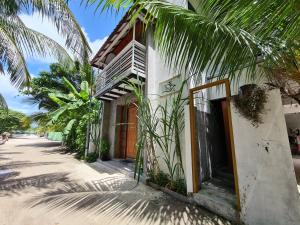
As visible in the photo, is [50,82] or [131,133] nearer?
[131,133]

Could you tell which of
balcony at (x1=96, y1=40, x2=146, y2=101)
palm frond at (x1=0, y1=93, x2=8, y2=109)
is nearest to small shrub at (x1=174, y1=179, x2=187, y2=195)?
balcony at (x1=96, y1=40, x2=146, y2=101)

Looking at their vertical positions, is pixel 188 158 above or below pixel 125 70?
below

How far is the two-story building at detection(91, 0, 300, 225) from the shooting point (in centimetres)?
264

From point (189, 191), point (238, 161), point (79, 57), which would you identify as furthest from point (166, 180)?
point (79, 57)

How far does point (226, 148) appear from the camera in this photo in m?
5.75

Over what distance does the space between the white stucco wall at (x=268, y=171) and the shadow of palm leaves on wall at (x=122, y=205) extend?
717mm

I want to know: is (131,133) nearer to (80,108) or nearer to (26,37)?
(80,108)

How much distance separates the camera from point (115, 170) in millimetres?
6738

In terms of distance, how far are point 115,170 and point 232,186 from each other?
449 centimetres

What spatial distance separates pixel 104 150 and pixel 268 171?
724cm

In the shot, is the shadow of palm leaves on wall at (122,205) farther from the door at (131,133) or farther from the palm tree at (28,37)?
the palm tree at (28,37)

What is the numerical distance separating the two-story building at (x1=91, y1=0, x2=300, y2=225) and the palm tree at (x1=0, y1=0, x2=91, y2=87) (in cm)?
201

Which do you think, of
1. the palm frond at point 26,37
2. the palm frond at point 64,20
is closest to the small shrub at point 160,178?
the palm frond at point 64,20

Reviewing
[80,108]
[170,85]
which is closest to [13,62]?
[80,108]
